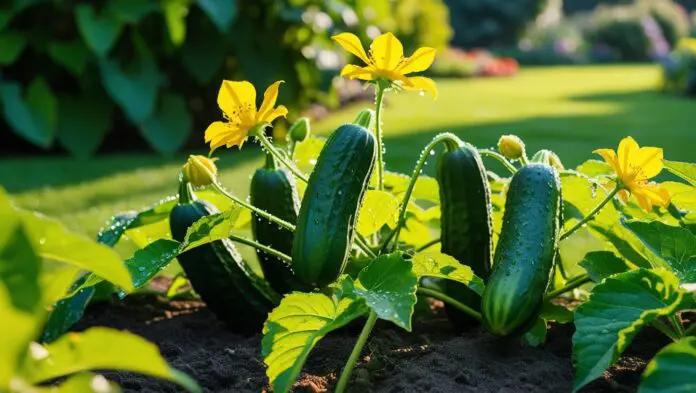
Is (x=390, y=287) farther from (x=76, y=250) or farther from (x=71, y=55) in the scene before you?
(x=71, y=55)

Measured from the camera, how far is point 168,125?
20.7 feet

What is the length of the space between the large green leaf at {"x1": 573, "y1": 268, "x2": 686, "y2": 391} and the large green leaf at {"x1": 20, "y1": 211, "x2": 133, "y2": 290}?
0.82 m

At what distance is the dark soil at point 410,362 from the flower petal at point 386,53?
62 cm

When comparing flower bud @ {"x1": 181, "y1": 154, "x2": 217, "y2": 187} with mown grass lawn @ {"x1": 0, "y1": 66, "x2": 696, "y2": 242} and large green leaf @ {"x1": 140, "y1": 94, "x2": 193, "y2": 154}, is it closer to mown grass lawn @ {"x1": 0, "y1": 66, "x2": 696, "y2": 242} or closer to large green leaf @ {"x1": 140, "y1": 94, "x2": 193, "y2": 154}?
mown grass lawn @ {"x1": 0, "y1": 66, "x2": 696, "y2": 242}

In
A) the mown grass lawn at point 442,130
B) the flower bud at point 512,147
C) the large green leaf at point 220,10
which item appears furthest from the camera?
the large green leaf at point 220,10

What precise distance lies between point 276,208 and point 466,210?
453 mm

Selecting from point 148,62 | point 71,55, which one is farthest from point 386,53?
point 71,55

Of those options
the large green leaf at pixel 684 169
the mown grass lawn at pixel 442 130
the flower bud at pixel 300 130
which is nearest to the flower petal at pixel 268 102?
the flower bud at pixel 300 130

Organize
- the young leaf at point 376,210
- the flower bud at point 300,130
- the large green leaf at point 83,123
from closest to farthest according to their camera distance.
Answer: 1. the young leaf at point 376,210
2. the flower bud at point 300,130
3. the large green leaf at point 83,123

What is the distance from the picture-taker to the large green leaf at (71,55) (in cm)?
607

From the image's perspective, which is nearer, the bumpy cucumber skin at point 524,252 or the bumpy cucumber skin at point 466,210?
the bumpy cucumber skin at point 524,252

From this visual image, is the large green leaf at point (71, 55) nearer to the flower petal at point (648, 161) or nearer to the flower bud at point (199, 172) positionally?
the flower bud at point (199, 172)

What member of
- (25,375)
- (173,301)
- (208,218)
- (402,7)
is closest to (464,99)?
(402,7)

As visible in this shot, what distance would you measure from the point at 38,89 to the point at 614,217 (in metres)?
4.79
